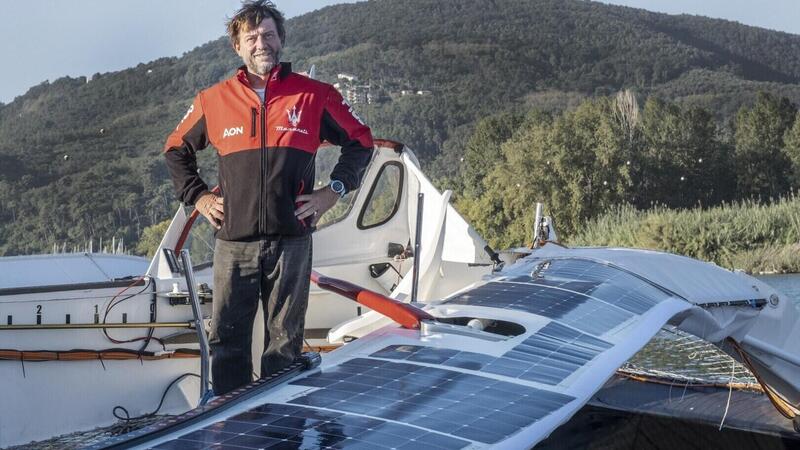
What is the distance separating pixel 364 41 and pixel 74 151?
3119 centimetres

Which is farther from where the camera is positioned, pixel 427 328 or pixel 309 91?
pixel 309 91

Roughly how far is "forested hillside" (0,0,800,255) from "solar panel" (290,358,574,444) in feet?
66.4

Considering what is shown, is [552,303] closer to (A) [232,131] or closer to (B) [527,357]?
(B) [527,357]

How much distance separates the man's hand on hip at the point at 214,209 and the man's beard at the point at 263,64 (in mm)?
533

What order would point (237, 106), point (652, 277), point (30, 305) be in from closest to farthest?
point (237, 106) < point (652, 277) < point (30, 305)

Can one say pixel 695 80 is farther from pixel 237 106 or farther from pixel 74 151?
pixel 237 106

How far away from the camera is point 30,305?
6191mm

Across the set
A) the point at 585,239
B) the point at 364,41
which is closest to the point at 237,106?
the point at 585,239

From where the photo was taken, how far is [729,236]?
22.3 metres

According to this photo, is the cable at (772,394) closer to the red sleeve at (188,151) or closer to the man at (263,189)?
the man at (263,189)

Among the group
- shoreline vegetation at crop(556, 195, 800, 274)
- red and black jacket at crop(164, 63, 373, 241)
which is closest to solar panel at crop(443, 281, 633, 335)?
red and black jacket at crop(164, 63, 373, 241)

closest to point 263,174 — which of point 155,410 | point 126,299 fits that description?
point 126,299

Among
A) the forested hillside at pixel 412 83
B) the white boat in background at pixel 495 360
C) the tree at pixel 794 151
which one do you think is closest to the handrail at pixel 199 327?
the white boat in background at pixel 495 360

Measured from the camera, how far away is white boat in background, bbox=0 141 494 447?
6.17 m
